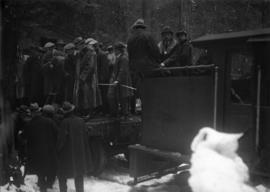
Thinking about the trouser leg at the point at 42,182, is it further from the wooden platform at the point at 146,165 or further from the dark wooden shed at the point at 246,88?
the dark wooden shed at the point at 246,88

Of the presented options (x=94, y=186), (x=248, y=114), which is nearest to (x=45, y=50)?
(x=94, y=186)

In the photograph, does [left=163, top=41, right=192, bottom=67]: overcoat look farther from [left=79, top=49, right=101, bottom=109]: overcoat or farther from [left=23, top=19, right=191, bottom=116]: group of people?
[left=79, top=49, right=101, bottom=109]: overcoat

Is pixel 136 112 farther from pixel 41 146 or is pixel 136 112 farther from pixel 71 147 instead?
pixel 41 146

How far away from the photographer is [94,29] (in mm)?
17219

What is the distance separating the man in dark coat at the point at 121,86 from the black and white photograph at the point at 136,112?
0.02 meters

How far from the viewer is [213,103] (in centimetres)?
626

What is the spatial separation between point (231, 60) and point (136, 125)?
13.3ft

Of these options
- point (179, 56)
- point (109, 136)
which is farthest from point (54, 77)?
point (179, 56)

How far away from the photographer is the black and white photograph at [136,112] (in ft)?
18.1

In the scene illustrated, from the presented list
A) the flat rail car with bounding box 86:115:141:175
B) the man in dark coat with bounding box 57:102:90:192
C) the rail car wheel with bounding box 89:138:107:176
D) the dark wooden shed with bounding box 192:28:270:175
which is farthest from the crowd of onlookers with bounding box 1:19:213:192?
the dark wooden shed with bounding box 192:28:270:175

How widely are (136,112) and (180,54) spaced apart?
2.81 meters

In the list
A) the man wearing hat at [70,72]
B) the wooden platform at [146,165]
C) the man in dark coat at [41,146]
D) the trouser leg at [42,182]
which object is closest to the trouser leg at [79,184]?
the man in dark coat at [41,146]

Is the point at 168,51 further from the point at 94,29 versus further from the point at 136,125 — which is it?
the point at 94,29

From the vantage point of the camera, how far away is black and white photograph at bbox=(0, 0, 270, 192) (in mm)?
5504
